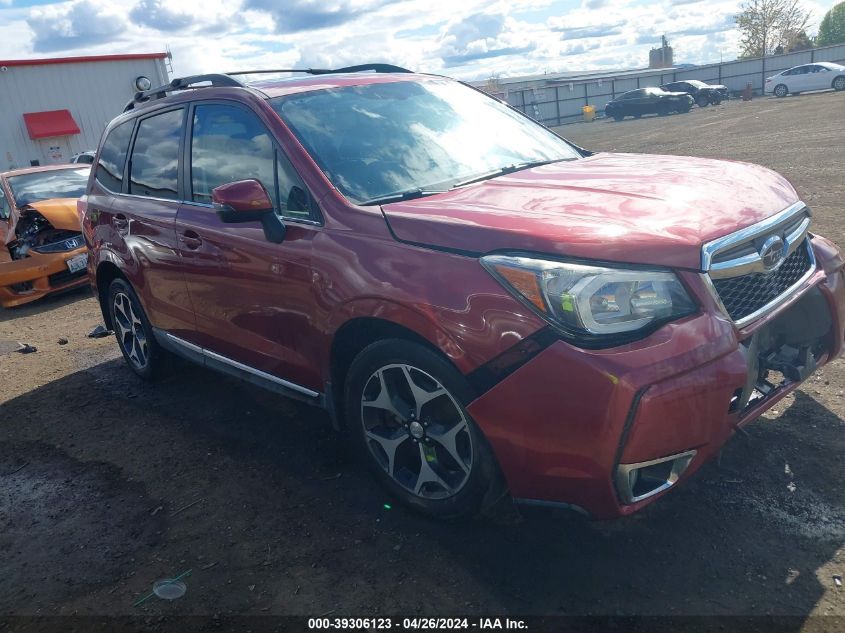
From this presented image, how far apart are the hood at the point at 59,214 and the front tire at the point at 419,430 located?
7199mm

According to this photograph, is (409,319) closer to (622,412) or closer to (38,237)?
(622,412)

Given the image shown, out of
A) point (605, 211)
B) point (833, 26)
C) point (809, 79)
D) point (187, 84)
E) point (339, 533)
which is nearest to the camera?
point (605, 211)

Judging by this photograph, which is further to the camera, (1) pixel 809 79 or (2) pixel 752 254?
(1) pixel 809 79

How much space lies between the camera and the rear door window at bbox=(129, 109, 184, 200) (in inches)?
169

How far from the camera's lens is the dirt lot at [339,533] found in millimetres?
2643

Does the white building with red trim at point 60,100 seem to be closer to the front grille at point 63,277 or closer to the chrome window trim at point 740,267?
the front grille at point 63,277

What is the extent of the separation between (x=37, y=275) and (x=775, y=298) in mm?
8388

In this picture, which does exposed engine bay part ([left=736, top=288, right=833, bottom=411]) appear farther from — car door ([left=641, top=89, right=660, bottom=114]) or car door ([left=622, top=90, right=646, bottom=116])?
car door ([left=622, top=90, right=646, bottom=116])

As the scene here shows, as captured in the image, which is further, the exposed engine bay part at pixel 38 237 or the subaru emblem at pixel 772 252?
the exposed engine bay part at pixel 38 237

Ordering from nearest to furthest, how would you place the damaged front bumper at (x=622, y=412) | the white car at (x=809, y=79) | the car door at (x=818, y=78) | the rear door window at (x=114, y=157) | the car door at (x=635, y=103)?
the damaged front bumper at (x=622, y=412) → the rear door window at (x=114, y=157) → the white car at (x=809, y=79) → the car door at (x=818, y=78) → the car door at (x=635, y=103)

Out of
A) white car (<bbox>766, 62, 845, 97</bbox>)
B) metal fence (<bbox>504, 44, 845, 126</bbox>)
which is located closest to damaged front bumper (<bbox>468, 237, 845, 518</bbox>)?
white car (<bbox>766, 62, 845, 97</bbox>)

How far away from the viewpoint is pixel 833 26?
3620 inches

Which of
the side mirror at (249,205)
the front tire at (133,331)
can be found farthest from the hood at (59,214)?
the side mirror at (249,205)

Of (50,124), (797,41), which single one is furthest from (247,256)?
(797,41)
